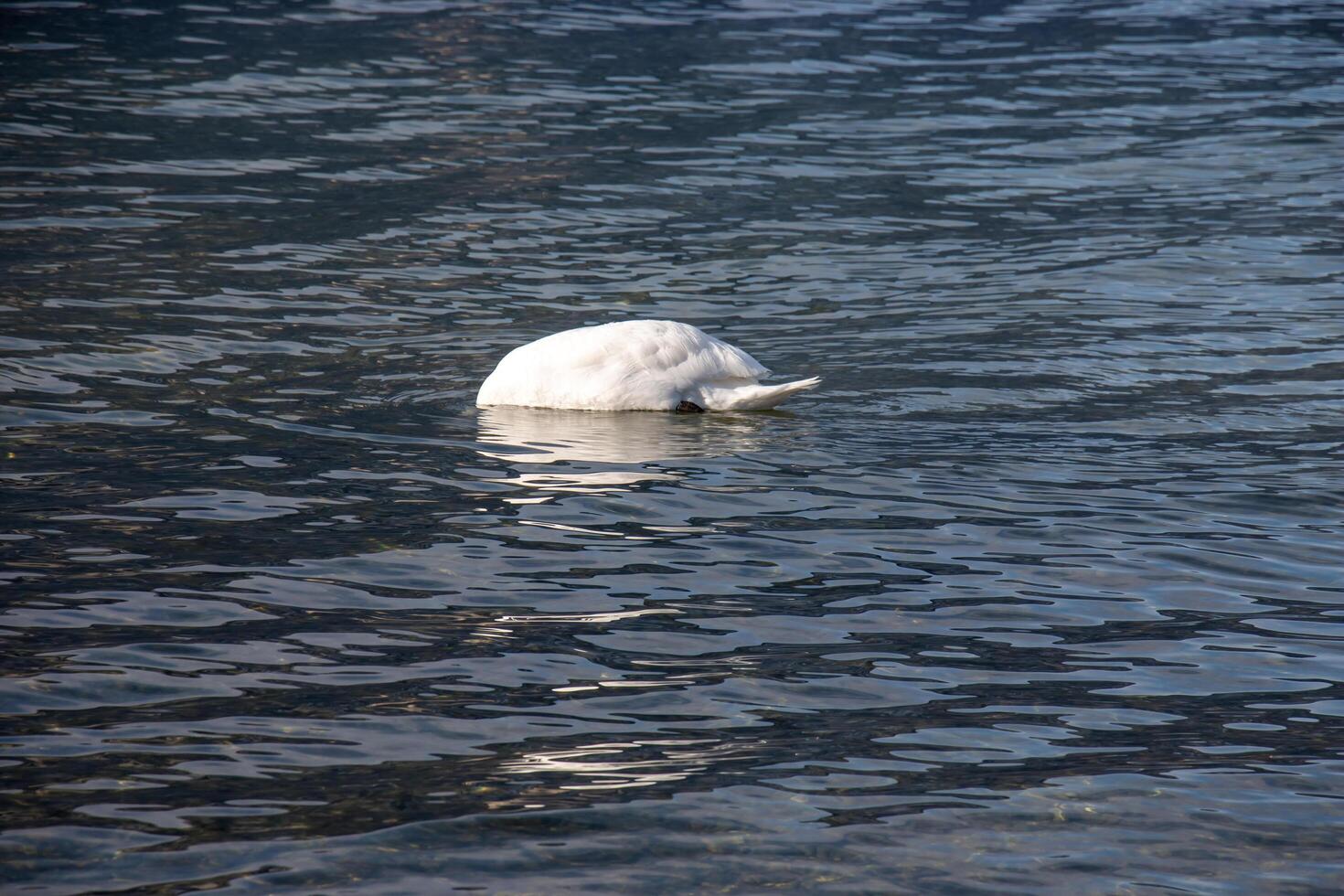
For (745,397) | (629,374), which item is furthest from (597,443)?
(745,397)

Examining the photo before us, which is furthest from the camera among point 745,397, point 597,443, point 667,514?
point 745,397

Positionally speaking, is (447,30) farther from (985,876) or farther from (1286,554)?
(985,876)

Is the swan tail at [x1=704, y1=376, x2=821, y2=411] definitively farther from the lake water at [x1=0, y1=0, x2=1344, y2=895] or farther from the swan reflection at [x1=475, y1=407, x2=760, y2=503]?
the lake water at [x1=0, y1=0, x2=1344, y2=895]

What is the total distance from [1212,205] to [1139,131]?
3.84m

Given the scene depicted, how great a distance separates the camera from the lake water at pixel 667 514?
18.0 ft

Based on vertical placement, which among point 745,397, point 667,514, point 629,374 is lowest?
point 667,514

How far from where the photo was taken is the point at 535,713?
20.4ft

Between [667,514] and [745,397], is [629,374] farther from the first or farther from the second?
[667,514]

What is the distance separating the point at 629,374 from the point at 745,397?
74 centimetres

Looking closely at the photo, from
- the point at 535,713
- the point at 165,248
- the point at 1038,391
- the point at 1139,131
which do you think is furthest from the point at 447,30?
the point at 535,713

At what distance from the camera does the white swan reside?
1082 cm

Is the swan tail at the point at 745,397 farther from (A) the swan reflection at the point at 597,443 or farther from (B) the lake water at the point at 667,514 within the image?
(B) the lake water at the point at 667,514

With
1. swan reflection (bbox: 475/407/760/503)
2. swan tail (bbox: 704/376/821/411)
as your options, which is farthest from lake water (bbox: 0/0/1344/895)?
swan tail (bbox: 704/376/821/411)

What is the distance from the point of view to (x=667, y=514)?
867 centimetres
